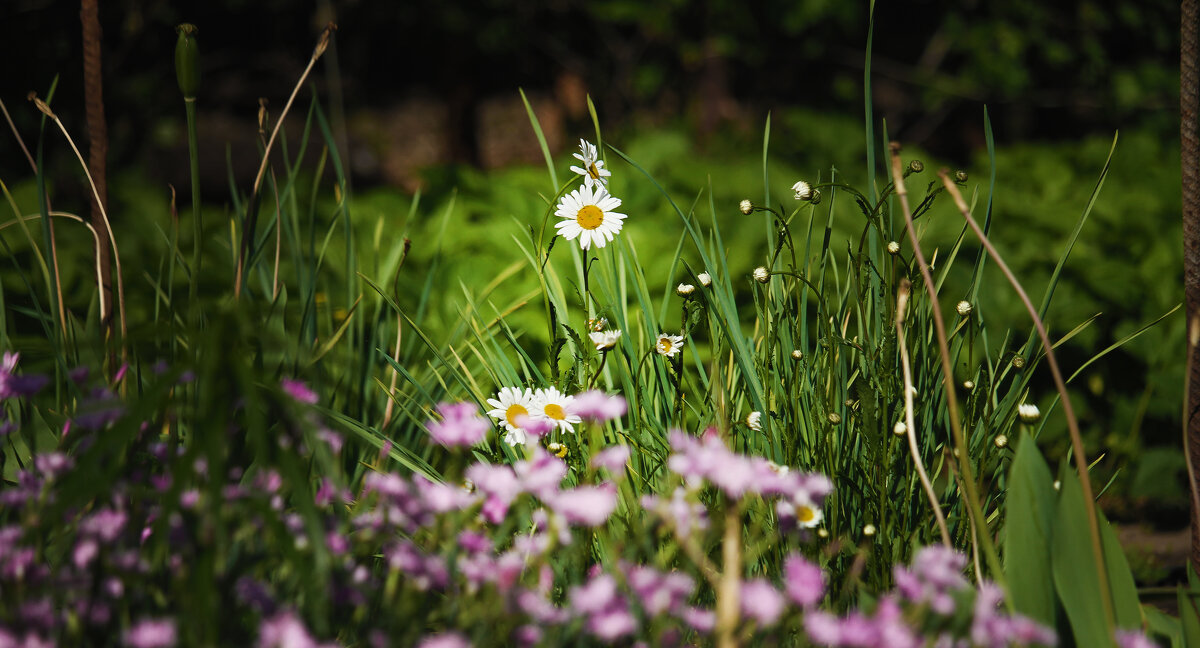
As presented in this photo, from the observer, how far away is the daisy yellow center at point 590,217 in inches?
47.6

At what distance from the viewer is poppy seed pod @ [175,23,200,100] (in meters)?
1.06

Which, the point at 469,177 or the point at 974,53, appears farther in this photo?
the point at 974,53

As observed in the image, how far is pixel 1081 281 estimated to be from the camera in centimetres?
215

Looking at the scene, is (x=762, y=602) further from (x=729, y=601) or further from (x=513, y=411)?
(x=513, y=411)

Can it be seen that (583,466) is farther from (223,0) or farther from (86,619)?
(223,0)

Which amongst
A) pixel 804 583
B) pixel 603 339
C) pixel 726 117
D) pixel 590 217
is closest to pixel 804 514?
pixel 804 583

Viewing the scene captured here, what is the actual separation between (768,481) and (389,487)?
33 cm

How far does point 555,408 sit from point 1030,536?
58 cm

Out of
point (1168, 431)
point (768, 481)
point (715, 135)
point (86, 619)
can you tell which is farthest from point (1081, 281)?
point (715, 135)

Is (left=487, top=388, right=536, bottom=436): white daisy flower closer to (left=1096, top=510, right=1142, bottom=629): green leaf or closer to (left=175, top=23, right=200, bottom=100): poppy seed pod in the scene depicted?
(left=175, top=23, right=200, bottom=100): poppy seed pod

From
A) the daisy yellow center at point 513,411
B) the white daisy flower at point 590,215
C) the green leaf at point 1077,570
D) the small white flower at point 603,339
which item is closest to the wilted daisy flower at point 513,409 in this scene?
the daisy yellow center at point 513,411

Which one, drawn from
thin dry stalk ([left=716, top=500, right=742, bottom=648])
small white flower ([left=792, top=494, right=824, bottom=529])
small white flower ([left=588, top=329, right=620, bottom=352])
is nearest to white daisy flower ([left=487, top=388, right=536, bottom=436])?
small white flower ([left=588, top=329, right=620, bottom=352])

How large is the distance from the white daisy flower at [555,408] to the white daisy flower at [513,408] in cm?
1

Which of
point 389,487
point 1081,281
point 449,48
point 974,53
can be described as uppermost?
point 974,53
